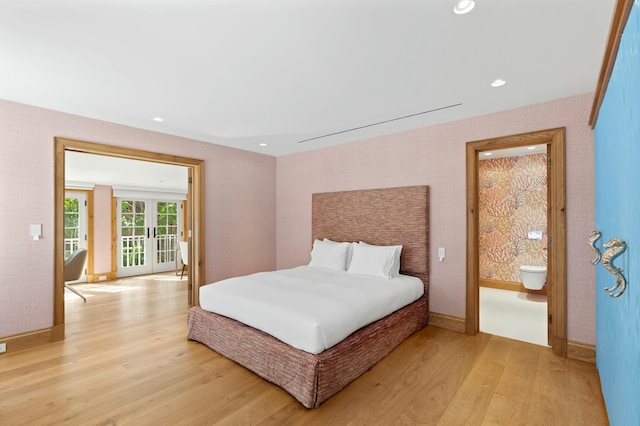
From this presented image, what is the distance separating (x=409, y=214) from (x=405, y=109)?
1.26m

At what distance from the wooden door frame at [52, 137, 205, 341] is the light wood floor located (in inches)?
20.4

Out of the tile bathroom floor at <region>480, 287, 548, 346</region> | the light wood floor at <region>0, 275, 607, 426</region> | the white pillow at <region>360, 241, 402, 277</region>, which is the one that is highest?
the white pillow at <region>360, 241, 402, 277</region>

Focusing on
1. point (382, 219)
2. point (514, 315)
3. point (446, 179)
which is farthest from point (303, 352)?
point (514, 315)

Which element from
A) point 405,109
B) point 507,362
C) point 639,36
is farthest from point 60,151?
point 507,362

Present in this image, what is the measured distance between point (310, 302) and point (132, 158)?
2.83 metres

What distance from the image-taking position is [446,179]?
343 cm

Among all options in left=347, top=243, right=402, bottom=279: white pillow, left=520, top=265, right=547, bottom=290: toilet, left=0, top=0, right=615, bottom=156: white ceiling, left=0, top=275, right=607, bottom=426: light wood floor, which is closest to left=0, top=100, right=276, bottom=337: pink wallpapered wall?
left=0, top=0, right=615, bottom=156: white ceiling

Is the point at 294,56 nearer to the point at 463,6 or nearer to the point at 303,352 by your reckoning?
the point at 463,6

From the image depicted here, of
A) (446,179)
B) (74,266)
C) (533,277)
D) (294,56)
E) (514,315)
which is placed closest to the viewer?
(294,56)

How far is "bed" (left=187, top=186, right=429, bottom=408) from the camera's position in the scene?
6.77ft

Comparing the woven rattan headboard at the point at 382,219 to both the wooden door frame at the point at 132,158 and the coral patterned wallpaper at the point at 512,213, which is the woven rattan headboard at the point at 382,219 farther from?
the coral patterned wallpaper at the point at 512,213

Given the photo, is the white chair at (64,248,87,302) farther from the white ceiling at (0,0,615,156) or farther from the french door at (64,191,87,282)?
the white ceiling at (0,0,615,156)

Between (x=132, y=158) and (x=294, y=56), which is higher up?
(x=294, y=56)

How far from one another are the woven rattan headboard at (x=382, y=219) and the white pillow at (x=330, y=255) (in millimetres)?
291
